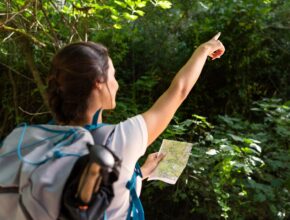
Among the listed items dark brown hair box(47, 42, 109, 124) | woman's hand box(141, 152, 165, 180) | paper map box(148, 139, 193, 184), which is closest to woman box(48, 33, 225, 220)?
dark brown hair box(47, 42, 109, 124)

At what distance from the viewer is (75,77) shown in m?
1.28

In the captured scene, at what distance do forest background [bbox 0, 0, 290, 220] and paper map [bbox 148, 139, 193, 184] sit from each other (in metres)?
1.65

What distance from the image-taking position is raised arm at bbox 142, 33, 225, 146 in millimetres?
1383

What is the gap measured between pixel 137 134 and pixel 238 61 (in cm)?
403

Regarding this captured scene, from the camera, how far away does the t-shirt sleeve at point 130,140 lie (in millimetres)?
1256

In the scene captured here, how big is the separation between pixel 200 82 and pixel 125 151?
4149 millimetres

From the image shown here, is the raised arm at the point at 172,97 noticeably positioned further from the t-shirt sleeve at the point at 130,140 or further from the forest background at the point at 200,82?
the forest background at the point at 200,82

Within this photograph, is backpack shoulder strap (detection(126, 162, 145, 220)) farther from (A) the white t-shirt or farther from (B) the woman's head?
(B) the woman's head

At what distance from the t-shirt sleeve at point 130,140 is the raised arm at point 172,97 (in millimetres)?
39

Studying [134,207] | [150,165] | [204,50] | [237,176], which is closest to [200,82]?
[237,176]

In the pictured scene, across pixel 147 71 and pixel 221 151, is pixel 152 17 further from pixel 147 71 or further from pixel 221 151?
pixel 221 151

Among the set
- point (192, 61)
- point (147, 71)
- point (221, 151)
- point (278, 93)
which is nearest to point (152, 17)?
point (147, 71)

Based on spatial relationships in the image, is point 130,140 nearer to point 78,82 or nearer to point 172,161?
point 78,82

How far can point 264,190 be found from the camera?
134 inches
